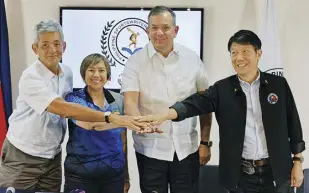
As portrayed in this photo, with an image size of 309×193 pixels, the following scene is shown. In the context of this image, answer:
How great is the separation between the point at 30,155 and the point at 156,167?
0.79 metres

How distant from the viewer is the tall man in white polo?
2277mm

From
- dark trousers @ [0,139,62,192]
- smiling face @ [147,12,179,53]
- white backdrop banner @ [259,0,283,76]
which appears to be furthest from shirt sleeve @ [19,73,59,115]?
white backdrop banner @ [259,0,283,76]

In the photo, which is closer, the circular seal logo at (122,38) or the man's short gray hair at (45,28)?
the man's short gray hair at (45,28)

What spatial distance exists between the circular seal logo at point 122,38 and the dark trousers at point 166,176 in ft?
5.31

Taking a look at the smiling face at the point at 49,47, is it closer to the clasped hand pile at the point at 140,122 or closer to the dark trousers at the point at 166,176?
the clasped hand pile at the point at 140,122

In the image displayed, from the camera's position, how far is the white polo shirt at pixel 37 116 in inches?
85.5

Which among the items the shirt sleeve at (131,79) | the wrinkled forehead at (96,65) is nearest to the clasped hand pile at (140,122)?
the shirt sleeve at (131,79)

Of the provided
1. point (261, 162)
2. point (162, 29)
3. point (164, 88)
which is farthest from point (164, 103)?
point (261, 162)

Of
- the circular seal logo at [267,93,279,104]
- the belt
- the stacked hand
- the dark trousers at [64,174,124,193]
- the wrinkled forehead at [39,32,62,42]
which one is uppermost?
the wrinkled forehead at [39,32,62,42]

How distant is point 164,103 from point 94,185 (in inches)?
25.9

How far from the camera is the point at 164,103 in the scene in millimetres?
2289

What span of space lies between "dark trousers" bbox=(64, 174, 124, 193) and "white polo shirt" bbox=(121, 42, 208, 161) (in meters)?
0.26

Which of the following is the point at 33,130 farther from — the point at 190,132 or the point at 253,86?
the point at 253,86

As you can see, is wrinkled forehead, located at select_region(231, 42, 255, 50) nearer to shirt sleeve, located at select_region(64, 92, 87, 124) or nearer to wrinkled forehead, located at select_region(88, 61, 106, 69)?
wrinkled forehead, located at select_region(88, 61, 106, 69)
